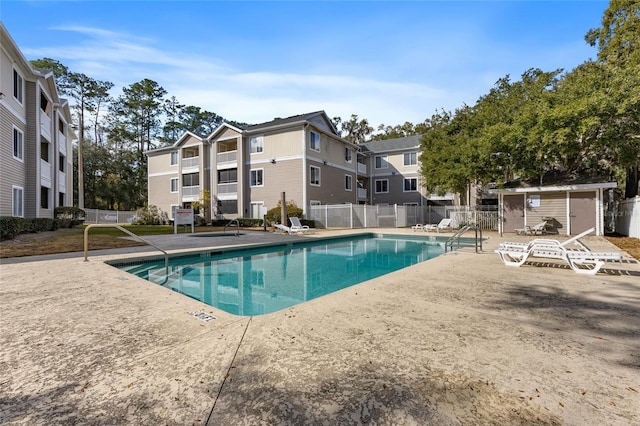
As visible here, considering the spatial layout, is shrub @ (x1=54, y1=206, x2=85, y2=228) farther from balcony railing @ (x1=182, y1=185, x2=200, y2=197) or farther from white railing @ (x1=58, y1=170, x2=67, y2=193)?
balcony railing @ (x1=182, y1=185, x2=200, y2=197)

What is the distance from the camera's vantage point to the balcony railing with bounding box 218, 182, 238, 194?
2631 centimetres

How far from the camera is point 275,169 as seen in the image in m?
25.0

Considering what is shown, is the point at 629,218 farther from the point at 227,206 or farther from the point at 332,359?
the point at 227,206

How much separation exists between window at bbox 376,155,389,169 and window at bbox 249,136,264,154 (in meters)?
14.0

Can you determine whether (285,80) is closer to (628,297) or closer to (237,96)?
(237,96)

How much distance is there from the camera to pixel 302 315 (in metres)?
4.05

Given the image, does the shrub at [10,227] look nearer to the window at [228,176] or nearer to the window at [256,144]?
the window at [228,176]

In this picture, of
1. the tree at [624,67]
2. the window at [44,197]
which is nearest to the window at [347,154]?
the tree at [624,67]

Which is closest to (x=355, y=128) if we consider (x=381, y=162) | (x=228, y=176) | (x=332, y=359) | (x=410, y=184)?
(x=381, y=162)

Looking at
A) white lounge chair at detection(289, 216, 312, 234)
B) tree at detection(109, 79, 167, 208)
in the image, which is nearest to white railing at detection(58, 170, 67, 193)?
white lounge chair at detection(289, 216, 312, 234)

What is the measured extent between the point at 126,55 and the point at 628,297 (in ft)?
54.1

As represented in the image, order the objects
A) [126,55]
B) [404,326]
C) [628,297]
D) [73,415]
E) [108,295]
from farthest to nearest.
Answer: [126,55] → [108,295] → [628,297] → [404,326] → [73,415]

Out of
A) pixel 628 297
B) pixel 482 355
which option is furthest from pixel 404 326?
pixel 628 297

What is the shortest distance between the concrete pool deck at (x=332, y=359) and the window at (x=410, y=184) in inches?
1067
